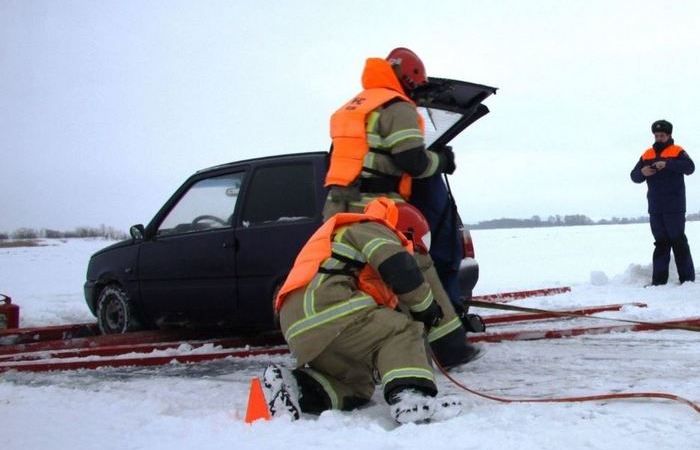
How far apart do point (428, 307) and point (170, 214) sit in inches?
130

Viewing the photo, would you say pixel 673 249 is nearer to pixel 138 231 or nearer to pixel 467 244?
pixel 467 244

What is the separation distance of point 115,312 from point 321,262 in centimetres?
358

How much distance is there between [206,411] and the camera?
→ 3.33m

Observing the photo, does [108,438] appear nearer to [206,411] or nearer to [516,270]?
[206,411]

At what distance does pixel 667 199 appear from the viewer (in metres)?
8.13

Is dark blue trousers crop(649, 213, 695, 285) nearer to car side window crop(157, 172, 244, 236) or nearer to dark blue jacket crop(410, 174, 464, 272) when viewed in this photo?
dark blue jacket crop(410, 174, 464, 272)

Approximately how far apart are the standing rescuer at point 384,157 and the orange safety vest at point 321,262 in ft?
1.72

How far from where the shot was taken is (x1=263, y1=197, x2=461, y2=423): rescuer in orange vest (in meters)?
2.98

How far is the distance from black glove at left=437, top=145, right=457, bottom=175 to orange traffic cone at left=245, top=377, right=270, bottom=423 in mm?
1848

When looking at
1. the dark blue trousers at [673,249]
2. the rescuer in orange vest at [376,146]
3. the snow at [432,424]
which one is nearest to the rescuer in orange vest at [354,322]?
the snow at [432,424]

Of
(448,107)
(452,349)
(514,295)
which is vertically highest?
(448,107)

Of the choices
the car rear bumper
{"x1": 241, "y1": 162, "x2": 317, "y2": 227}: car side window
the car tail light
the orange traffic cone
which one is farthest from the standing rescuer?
the car rear bumper

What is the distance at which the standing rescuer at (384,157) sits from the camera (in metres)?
3.79

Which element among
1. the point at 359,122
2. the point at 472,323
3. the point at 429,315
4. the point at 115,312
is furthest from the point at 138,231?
the point at 429,315
